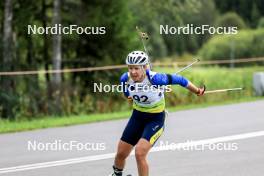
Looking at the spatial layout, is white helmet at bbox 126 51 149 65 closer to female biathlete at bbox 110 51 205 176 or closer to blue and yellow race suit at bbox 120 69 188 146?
female biathlete at bbox 110 51 205 176

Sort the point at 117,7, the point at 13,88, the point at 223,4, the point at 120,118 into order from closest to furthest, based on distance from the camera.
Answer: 1. the point at 120,118
2. the point at 13,88
3. the point at 117,7
4. the point at 223,4

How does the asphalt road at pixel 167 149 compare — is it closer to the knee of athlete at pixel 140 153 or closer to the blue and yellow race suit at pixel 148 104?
the blue and yellow race suit at pixel 148 104

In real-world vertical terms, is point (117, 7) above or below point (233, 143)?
above

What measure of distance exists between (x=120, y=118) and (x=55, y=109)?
3798mm

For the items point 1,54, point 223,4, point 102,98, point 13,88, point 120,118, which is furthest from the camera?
point 223,4

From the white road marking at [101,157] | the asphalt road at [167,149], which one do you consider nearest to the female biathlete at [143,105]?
the asphalt road at [167,149]

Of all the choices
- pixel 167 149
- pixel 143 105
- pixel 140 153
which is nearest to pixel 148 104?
pixel 143 105

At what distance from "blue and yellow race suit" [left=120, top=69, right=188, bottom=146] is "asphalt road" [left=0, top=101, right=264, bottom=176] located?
1116 millimetres

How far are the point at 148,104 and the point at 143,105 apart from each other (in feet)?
0.22

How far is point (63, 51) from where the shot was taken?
2433 cm

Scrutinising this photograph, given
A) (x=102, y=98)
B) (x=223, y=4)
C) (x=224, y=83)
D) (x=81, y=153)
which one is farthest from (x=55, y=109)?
(x=223, y=4)

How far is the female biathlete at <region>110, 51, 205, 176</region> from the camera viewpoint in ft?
26.0

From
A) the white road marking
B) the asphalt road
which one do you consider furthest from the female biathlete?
the white road marking

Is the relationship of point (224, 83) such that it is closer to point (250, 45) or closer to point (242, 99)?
point (242, 99)
